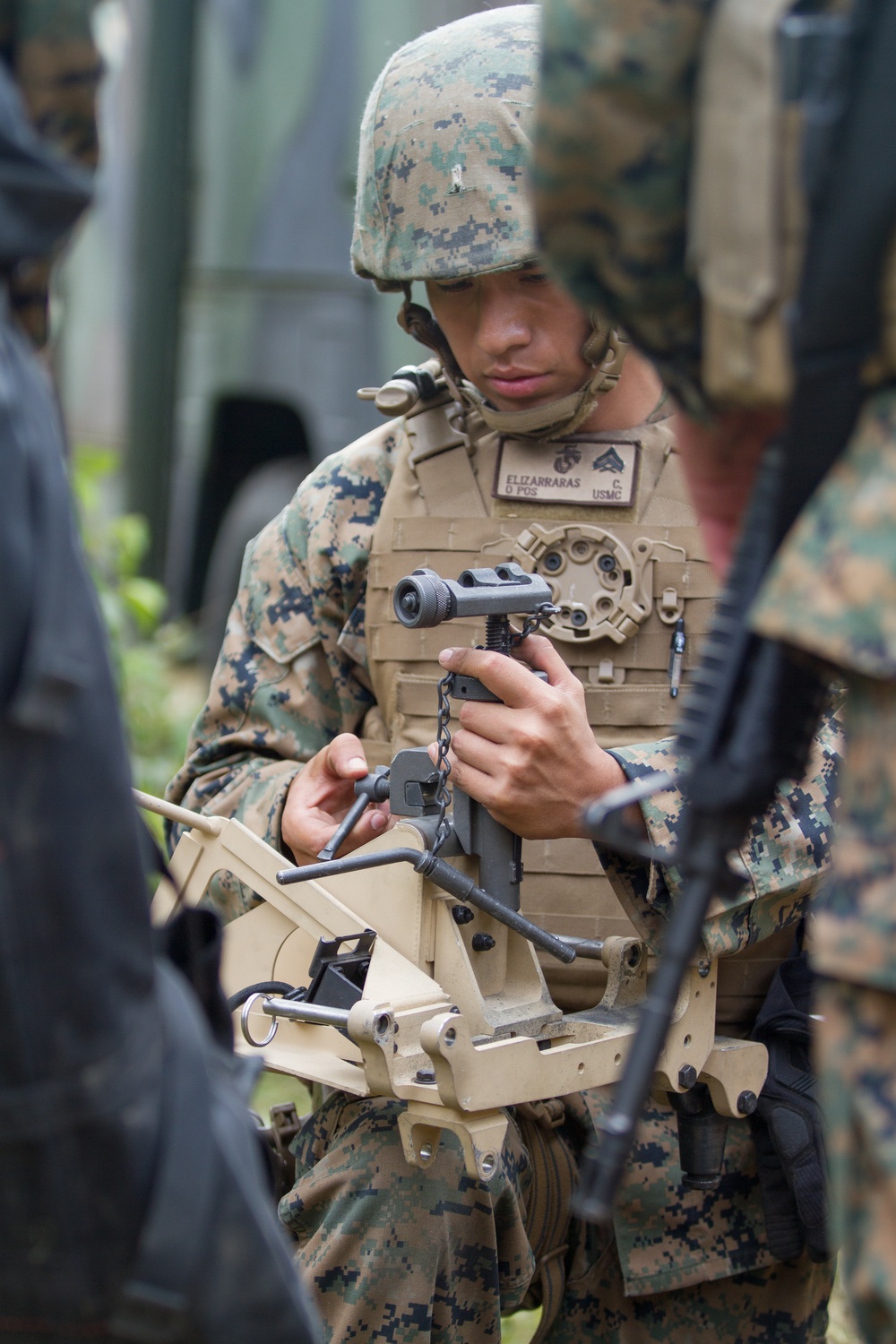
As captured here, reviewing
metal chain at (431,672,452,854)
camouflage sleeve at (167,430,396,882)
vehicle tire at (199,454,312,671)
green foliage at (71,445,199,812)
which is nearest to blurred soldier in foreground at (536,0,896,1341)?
metal chain at (431,672,452,854)

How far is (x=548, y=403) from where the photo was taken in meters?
2.55

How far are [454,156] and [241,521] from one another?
453 centimetres

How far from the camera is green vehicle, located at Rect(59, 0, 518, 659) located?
619cm

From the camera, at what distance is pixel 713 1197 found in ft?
8.28

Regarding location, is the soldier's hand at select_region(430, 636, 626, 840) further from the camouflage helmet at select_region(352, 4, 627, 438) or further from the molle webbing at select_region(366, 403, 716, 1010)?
the camouflage helmet at select_region(352, 4, 627, 438)

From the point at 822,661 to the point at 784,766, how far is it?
→ 117 millimetres

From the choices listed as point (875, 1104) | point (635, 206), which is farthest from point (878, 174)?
point (875, 1104)

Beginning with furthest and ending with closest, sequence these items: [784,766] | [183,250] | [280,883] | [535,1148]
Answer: [183,250]
[535,1148]
[280,883]
[784,766]

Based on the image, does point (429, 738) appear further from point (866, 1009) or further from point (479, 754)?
point (866, 1009)

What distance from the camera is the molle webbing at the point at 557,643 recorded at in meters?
2.55

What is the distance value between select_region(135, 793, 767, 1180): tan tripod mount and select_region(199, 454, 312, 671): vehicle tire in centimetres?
453

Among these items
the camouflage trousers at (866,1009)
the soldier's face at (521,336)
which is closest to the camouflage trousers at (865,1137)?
the camouflage trousers at (866,1009)

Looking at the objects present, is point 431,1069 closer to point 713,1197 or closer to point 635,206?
point 713,1197

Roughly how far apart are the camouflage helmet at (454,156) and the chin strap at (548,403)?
4.0 inches
